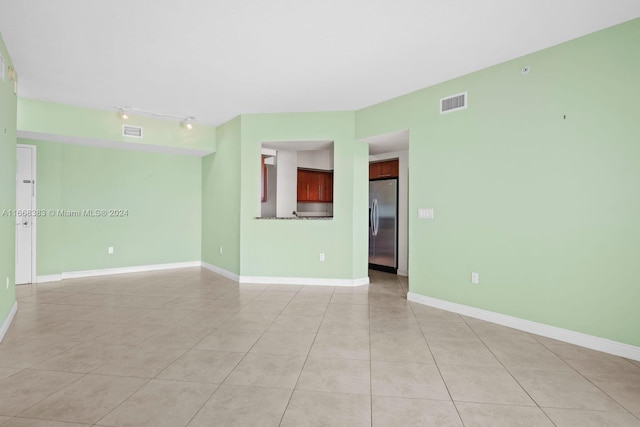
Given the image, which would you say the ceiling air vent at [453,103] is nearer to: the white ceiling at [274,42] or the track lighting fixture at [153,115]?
the white ceiling at [274,42]

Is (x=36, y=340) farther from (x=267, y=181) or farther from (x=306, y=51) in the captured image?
(x=267, y=181)

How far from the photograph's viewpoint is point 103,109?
17.1ft

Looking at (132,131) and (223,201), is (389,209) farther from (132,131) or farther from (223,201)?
(132,131)

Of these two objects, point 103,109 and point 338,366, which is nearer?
point 338,366

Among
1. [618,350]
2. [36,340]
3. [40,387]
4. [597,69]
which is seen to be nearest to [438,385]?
[618,350]

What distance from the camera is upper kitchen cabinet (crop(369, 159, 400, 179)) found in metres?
6.32

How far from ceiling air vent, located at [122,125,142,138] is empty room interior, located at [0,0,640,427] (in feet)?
0.07

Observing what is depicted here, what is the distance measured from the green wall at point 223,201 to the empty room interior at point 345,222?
100 millimetres

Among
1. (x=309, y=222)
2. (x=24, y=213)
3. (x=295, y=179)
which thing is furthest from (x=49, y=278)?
(x=295, y=179)

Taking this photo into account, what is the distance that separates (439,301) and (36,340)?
13.8ft

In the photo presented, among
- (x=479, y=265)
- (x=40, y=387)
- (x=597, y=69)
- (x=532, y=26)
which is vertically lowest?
(x=40, y=387)

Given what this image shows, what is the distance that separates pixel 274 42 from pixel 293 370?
9.47ft

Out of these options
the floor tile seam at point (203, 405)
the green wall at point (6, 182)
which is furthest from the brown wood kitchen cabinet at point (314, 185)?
the floor tile seam at point (203, 405)

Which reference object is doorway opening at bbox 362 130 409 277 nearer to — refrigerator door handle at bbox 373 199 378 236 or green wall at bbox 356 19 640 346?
refrigerator door handle at bbox 373 199 378 236
